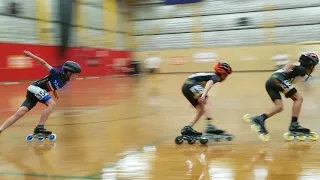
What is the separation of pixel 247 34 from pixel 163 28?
876 cm

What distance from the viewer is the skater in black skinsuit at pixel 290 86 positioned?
5.72m

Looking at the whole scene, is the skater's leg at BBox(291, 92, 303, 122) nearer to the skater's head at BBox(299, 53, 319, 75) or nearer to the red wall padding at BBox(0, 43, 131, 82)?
the skater's head at BBox(299, 53, 319, 75)

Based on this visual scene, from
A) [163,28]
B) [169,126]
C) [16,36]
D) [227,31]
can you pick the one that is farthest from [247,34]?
[169,126]

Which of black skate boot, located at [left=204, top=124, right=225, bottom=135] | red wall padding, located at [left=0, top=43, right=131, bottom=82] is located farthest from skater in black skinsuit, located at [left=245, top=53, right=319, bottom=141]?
red wall padding, located at [left=0, top=43, right=131, bottom=82]

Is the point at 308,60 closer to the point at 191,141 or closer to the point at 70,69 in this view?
the point at 191,141

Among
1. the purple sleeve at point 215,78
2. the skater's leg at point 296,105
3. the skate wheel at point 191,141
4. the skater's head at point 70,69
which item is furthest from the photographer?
the skater's head at point 70,69

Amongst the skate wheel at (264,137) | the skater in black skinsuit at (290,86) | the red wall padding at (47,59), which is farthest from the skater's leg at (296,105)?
the red wall padding at (47,59)

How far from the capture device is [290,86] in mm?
5801

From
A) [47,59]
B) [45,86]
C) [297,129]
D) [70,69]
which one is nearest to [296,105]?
[297,129]

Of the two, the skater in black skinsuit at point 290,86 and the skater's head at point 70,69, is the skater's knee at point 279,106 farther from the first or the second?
the skater's head at point 70,69

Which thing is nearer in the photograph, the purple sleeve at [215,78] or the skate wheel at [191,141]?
the purple sleeve at [215,78]

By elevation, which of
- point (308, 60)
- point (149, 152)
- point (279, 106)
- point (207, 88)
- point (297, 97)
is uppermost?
point (308, 60)

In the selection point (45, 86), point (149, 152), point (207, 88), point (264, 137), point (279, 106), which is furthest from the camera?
point (45, 86)

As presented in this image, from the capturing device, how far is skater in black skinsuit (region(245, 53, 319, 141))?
225 inches
